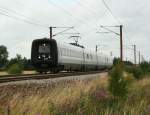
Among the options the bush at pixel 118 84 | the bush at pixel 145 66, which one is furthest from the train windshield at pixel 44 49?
the bush at pixel 118 84

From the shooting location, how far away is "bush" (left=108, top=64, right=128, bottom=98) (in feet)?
81.2

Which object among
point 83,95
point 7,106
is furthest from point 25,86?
point 7,106

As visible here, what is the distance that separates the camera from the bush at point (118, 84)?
81.2 feet

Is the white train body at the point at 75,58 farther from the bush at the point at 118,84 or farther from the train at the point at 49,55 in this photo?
the bush at the point at 118,84

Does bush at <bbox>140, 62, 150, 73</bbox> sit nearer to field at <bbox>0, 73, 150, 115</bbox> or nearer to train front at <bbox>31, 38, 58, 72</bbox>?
train front at <bbox>31, 38, 58, 72</bbox>

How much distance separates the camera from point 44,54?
41938mm

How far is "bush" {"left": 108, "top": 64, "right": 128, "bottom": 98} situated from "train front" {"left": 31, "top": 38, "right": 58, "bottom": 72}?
15967 mm

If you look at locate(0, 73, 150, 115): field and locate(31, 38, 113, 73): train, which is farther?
locate(31, 38, 113, 73): train

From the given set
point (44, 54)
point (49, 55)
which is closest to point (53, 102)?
point (49, 55)

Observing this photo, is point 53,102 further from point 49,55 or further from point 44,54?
point 44,54

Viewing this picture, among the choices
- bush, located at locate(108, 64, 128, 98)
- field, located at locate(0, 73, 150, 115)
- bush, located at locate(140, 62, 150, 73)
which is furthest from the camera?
bush, located at locate(140, 62, 150, 73)

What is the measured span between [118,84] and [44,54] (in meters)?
17.6

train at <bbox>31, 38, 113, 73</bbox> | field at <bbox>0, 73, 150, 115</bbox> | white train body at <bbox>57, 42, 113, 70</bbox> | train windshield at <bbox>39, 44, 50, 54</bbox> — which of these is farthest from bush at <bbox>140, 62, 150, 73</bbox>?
field at <bbox>0, 73, 150, 115</bbox>

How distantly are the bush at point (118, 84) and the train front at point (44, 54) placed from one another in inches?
629
